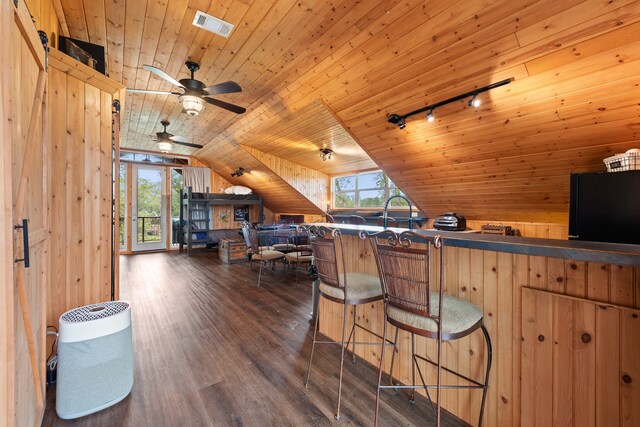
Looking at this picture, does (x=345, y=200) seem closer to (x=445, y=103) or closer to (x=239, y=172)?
(x=239, y=172)

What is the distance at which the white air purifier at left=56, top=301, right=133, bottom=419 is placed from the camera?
163 cm

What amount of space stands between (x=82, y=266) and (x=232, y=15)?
→ 2.42 meters

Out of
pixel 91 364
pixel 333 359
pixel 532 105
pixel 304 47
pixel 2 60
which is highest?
pixel 304 47

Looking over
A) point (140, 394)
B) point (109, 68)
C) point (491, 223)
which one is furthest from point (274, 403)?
point (491, 223)

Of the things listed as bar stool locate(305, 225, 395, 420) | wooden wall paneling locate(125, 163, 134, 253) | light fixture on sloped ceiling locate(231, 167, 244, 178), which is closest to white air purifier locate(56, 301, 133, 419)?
bar stool locate(305, 225, 395, 420)

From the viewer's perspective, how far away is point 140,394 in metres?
1.87

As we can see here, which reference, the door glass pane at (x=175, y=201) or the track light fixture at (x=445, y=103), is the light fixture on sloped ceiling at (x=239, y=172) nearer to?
the door glass pane at (x=175, y=201)

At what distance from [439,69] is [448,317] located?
95.8 inches

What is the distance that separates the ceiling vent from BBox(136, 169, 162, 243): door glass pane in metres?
6.81

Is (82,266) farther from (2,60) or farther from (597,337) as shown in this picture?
(597,337)

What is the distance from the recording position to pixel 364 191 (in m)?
6.95

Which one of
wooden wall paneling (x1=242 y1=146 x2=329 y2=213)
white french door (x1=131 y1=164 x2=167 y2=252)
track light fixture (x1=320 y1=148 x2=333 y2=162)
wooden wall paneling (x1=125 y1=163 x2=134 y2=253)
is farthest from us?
white french door (x1=131 y1=164 x2=167 y2=252)

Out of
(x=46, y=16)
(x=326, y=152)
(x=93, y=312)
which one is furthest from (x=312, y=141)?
(x=93, y=312)

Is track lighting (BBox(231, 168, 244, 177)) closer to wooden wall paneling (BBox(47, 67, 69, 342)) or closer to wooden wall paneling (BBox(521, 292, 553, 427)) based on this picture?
wooden wall paneling (BBox(47, 67, 69, 342))
